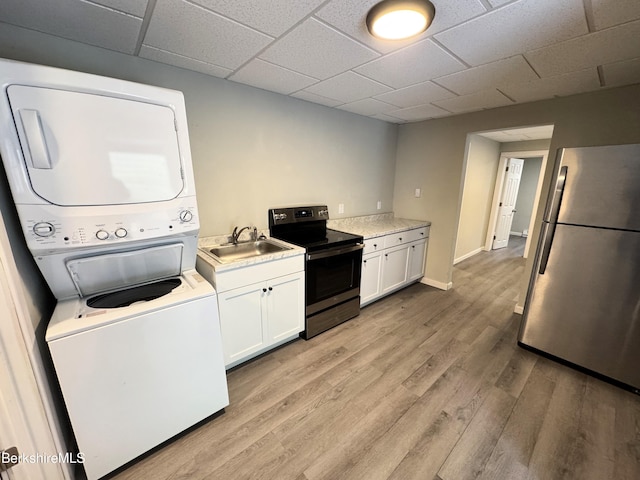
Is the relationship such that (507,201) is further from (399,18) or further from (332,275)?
(399,18)

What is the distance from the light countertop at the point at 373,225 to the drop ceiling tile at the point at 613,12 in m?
1.98

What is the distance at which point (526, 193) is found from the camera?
257 inches

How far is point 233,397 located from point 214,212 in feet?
4.75

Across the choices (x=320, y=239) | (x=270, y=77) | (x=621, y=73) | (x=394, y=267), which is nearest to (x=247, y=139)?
(x=270, y=77)

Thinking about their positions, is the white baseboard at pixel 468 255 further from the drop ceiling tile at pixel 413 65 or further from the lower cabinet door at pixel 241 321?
the lower cabinet door at pixel 241 321

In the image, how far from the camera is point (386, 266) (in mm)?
3068

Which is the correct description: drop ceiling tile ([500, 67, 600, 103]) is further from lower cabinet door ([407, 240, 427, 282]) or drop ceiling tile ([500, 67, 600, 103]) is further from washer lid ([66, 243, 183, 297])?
washer lid ([66, 243, 183, 297])

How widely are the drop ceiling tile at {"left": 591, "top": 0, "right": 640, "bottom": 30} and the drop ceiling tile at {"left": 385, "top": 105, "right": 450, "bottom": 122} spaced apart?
154 centimetres

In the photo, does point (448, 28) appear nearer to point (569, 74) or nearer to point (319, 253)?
point (569, 74)

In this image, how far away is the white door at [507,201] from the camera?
5168 mm

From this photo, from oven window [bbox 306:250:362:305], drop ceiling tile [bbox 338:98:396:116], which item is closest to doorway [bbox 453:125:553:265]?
drop ceiling tile [bbox 338:98:396:116]

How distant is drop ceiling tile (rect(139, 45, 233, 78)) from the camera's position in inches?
65.2

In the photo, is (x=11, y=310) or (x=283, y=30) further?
(x=283, y=30)

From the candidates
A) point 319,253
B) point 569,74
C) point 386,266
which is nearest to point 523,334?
point 386,266
